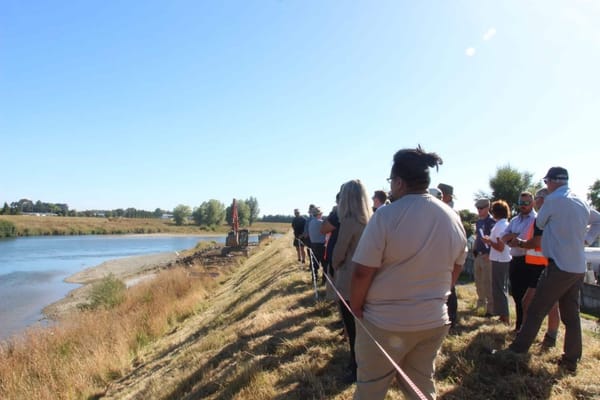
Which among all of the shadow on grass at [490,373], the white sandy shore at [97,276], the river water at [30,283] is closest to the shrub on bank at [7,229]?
the river water at [30,283]

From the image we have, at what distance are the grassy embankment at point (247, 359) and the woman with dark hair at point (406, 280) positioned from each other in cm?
148

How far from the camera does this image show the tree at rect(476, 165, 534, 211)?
2536 cm

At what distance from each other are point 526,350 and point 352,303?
262cm

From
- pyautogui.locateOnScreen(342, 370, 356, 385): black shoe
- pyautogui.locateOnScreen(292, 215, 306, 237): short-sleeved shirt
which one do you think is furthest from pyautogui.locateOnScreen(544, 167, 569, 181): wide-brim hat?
pyautogui.locateOnScreen(292, 215, 306, 237): short-sleeved shirt

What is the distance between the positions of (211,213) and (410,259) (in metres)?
108

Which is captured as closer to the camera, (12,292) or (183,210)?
(12,292)

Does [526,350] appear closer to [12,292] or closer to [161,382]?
[161,382]

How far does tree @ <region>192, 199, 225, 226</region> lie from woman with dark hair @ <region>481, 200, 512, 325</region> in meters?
105

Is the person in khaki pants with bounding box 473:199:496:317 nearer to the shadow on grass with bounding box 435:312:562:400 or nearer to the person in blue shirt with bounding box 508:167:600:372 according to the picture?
the shadow on grass with bounding box 435:312:562:400

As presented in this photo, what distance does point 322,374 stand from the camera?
4.24 metres

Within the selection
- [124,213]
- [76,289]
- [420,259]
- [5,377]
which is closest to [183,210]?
[124,213]

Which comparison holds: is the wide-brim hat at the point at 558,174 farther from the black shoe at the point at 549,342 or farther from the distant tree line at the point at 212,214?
the distant tree line at the point at 212,214

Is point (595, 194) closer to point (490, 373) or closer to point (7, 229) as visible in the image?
point (490, 373)

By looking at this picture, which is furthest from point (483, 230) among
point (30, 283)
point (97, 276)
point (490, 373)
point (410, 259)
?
point (97, 276)
